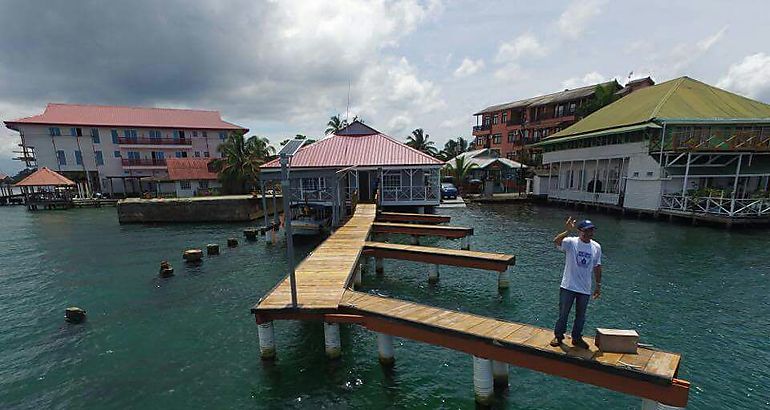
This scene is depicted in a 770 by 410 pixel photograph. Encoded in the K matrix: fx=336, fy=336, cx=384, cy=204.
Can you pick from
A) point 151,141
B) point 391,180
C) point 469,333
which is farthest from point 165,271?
point 151,141

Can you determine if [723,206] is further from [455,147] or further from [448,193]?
[455,147]

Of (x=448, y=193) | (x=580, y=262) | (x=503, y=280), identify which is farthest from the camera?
(x=448, y=193)

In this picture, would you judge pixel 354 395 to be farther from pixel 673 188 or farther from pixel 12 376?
pixel 673 188

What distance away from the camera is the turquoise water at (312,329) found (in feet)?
23.0

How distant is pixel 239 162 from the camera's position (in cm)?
4191

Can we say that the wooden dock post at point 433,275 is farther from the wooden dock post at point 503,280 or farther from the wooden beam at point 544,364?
the wooden beam at point 544,364

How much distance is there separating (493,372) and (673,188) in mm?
29172

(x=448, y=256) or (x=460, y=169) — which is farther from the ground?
(x=460, y=169)

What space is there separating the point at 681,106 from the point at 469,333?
34259mm

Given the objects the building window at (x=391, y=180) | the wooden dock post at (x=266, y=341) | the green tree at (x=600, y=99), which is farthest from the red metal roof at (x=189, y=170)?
the green tree at (x=600, y=99)

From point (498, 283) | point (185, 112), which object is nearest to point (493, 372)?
point (498, 283)

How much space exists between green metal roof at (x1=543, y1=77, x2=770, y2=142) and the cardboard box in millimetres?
28533

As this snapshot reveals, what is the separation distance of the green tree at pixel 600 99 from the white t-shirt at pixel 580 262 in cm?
4689

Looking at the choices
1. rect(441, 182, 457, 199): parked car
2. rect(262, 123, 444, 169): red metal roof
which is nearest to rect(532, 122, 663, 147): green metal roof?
rect(441, 182, 457, 199): parked car
